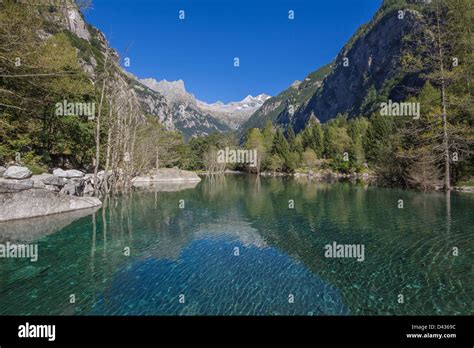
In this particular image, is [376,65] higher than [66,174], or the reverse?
[376,65]

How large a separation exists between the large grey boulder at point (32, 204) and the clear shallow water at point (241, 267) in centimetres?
131

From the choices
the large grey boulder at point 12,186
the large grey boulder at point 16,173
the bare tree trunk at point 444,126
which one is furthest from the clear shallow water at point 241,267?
the bare tree trunk at point 444,126

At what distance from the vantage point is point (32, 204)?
1838 cm

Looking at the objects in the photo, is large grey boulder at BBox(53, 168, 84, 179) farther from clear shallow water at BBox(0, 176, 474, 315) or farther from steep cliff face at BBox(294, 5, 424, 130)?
steep cliff face at BBox(294, 5, 424, 130)

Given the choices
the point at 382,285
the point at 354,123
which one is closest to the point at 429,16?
the point at 382,285

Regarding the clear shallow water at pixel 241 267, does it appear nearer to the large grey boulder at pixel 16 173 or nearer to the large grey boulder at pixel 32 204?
the large grey boulder at pixel 32 204

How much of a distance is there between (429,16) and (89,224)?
42336mm

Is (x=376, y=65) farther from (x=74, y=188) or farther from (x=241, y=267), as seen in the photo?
(x=241, y=267)

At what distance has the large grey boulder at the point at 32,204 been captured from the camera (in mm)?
17344

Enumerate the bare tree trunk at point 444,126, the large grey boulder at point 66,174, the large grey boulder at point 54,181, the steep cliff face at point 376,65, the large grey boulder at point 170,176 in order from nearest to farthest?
→ the large grey boulder at point 54,181, the large grey boulder at point 66,174, the bare tree trunk at point 444,126, the large grey boulder at point 170,176, the steep cliff face at point 376,65

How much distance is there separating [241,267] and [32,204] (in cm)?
1548

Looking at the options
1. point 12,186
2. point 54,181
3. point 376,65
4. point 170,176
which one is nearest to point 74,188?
point 54,181
